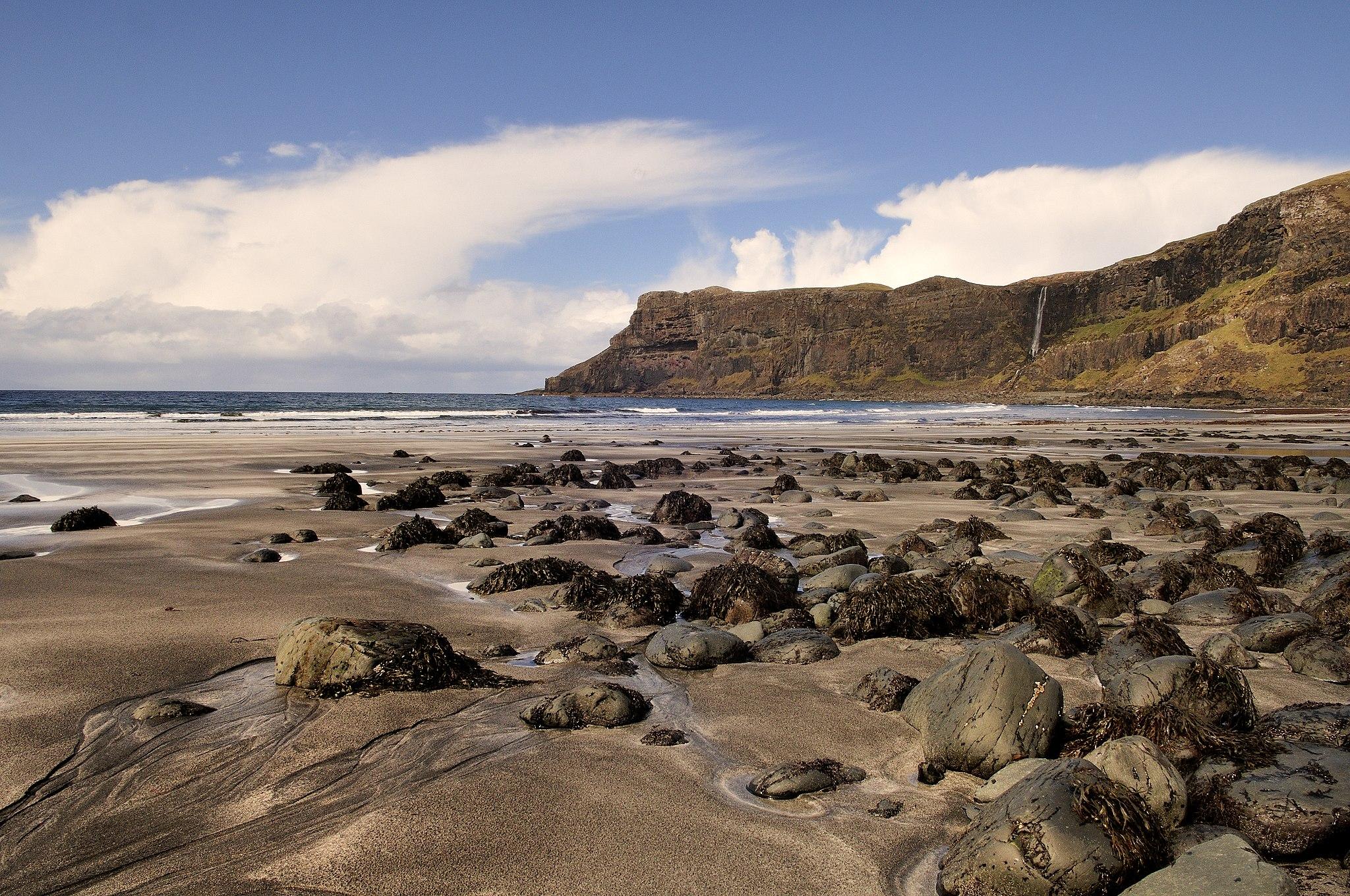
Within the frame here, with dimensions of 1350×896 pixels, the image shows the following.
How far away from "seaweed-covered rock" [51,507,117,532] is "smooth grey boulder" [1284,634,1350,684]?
482 inches

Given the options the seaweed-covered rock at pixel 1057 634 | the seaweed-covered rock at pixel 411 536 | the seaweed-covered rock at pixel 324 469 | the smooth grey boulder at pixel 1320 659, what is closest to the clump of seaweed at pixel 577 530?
the seaweed-covered rock at pixel 411 536

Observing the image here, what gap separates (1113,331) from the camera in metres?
147

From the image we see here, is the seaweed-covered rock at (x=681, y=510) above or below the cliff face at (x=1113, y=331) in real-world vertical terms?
below

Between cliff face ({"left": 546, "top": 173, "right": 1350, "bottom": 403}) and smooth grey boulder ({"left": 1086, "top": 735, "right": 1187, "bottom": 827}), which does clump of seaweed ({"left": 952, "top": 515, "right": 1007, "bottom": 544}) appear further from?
cliff face ({"left": 546, "top": 173, "right": 1350, "bottom": 403})

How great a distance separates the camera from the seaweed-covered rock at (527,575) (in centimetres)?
755

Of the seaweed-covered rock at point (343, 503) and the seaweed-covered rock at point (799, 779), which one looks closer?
the seaweed-covered rock at point (799, 779)

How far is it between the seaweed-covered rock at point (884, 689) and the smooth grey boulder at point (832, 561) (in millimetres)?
3259

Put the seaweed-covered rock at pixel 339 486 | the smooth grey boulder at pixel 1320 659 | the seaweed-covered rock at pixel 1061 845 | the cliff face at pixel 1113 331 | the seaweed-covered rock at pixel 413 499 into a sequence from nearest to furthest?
the seaweed-covered rock at pixel 1061 845 < the smooth grey boulder at pixel 1320 659 < the seaweed-covered rock at pixel 413 499 < the seaweed-covered rock at pixel 339 486 < the cliff face at pixel 1113 331

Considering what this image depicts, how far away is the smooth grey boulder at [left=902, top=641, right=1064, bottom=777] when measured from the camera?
3.79 meters

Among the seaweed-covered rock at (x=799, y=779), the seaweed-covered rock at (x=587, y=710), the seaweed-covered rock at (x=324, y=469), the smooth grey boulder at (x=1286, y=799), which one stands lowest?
the seaweed-covered rock at (x=799, y=779)

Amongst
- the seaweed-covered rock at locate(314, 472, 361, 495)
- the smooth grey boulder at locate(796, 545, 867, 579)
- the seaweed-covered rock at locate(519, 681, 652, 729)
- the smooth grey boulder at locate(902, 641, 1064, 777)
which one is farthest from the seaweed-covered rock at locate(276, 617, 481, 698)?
the seaweed-covered rock at locate(314, 472, 361, 495)

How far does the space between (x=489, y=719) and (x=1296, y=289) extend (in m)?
133

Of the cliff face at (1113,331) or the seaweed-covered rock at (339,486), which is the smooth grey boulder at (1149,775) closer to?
the seaweed-covered rock at (339,486)

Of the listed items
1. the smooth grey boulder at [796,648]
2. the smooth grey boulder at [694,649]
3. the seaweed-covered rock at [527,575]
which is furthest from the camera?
the seaweed-covered rock at [527,575]
